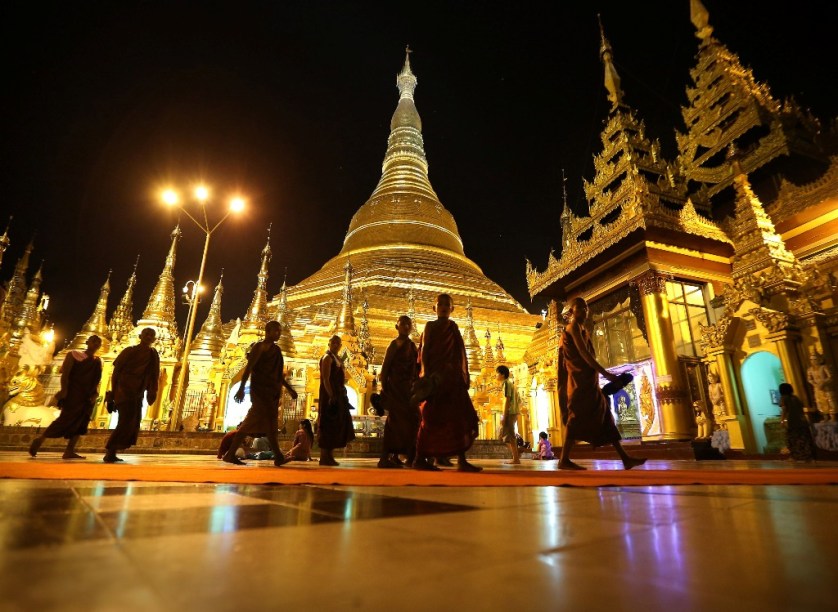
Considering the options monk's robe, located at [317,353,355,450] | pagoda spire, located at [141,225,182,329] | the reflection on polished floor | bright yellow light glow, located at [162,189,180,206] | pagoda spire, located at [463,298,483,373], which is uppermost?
pagoda spire, located at [141,225,182,329]

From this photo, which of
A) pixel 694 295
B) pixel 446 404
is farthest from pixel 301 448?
pixel 694 295

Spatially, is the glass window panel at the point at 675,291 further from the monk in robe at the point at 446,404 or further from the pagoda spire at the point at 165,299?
the pagoda spire at the point at 165,299

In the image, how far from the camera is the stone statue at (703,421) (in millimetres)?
9711

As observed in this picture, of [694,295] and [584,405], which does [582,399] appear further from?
[694,295]

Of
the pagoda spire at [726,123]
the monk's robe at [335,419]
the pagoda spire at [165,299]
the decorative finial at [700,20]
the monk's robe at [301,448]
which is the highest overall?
the decorative finial at [700,20]

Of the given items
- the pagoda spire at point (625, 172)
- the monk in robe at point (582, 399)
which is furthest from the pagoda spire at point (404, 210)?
the monk in robe at point (582, 399)

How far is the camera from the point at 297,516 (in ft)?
3.79

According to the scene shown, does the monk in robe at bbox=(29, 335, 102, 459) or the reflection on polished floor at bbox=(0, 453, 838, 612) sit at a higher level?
the monk in robe at bbox=(29, 335, 102, 459)

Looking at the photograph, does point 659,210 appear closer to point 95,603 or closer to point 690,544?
point 690,544

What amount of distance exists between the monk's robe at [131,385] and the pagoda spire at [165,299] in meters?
15.6

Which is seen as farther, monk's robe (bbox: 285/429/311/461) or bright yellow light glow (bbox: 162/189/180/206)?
bright yellow light glow (bbox: 162/189/180/206)

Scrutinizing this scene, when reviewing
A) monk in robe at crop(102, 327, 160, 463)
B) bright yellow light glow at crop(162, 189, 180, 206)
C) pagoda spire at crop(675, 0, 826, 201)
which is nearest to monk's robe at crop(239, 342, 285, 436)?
monk in robe at crop(102, 327, 160, 463)

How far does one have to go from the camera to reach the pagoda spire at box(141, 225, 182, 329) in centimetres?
1966

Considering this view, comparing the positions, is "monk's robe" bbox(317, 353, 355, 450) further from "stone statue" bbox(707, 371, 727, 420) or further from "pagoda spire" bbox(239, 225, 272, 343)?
"pagoda spire" bbox(239, 225, 272, 343)
